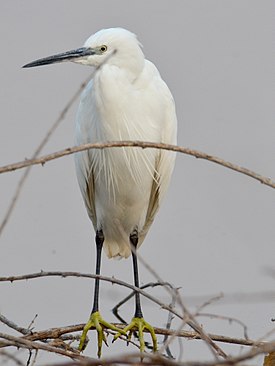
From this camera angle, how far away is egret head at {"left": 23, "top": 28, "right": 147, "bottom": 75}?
187cm

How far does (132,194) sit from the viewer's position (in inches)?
88.1

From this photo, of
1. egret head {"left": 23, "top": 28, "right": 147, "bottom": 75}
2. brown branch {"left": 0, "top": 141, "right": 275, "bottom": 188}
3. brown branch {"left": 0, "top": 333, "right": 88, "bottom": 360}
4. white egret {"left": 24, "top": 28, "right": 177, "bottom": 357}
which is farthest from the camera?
white egret {"left": 24, "top": 28, "right": 177, "bottom": 357}

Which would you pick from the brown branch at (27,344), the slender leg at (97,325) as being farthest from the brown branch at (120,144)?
the slender leg at (97,325)

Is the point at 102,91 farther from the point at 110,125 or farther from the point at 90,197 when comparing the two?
the point at 90,197

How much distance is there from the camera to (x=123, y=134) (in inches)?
81.8

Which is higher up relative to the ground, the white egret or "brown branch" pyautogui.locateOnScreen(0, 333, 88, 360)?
the white egret

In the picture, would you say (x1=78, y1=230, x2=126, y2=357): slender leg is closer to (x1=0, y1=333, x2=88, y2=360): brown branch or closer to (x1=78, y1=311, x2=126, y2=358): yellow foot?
(x1=78, y1=311, x2=126, y2=358): yellow foot

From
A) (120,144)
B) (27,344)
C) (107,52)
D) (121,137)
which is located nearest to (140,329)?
(121,137)

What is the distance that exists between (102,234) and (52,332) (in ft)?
2.50

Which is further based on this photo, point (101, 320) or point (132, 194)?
point (132, 194)

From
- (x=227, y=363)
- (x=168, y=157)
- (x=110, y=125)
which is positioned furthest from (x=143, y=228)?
(x=227, y=363)

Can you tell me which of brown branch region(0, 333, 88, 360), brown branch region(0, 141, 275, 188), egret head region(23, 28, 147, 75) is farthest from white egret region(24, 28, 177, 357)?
brown branch region(0, 141, 275, 188)

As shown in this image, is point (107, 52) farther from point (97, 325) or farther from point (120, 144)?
point (120, 144)

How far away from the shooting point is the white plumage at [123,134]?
1.99m
